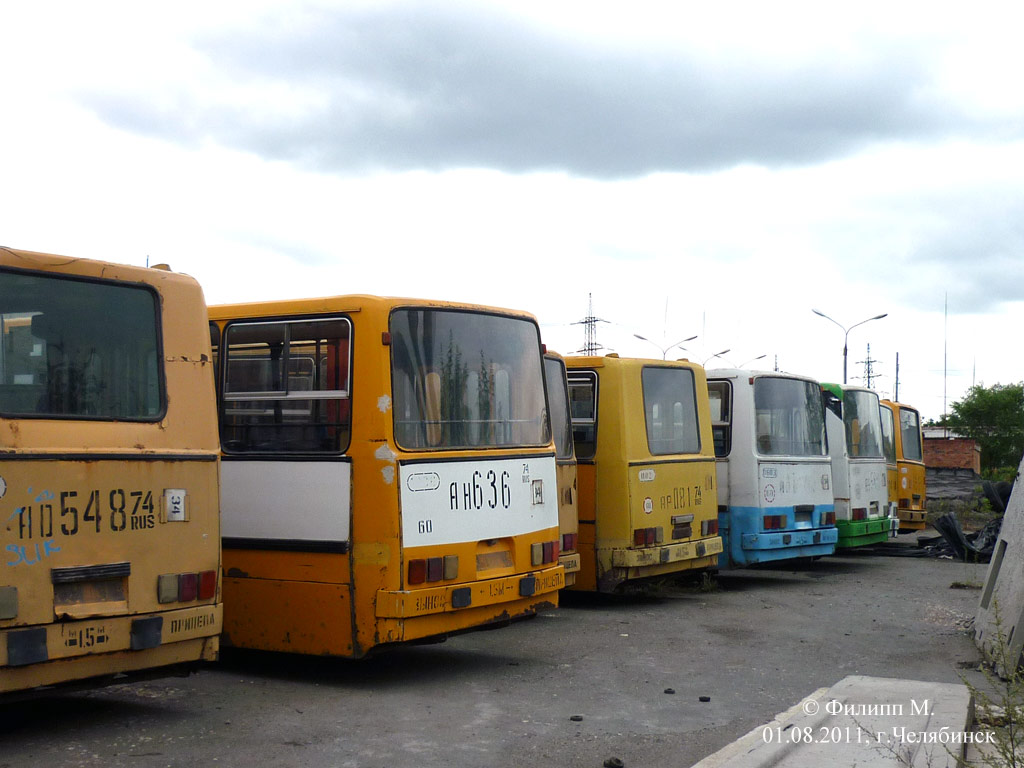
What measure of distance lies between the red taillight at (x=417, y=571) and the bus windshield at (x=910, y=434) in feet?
50.0

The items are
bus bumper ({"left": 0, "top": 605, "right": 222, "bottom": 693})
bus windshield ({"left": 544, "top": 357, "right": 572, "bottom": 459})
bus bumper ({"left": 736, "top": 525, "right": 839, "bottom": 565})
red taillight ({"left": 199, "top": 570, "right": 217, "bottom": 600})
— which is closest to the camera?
bus bumper ({"left": 0, "top": 605, "right": 222, "bottom": 693})

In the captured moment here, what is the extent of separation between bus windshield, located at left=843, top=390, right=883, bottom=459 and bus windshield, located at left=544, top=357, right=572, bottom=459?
7173mm

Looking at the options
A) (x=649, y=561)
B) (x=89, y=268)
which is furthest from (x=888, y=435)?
(x=89, y=268)

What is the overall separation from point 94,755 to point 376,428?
2.75m

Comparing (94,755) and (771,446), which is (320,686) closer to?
(94,755)

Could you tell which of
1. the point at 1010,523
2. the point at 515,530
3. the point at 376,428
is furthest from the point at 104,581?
the point at 1010,523

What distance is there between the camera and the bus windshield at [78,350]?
19.9 ft

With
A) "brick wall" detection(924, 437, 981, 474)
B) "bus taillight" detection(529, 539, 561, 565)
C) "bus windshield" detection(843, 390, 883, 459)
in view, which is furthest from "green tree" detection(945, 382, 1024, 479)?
"bus taillight" detection(529, 539, 561, 565)

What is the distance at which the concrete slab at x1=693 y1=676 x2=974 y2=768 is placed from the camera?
18.7 ft

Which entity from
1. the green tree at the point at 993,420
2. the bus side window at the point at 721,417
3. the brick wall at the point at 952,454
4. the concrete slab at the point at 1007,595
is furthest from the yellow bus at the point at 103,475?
the green tree at the point at 993,420

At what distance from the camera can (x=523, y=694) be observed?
25.9 feet

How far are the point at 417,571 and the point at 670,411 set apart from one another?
550 cm

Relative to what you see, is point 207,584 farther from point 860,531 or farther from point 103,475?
point 860,531

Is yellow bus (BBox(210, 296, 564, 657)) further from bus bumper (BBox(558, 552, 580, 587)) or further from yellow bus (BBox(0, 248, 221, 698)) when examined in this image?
bus bumper (BBox(558, 552, 580, 587))
